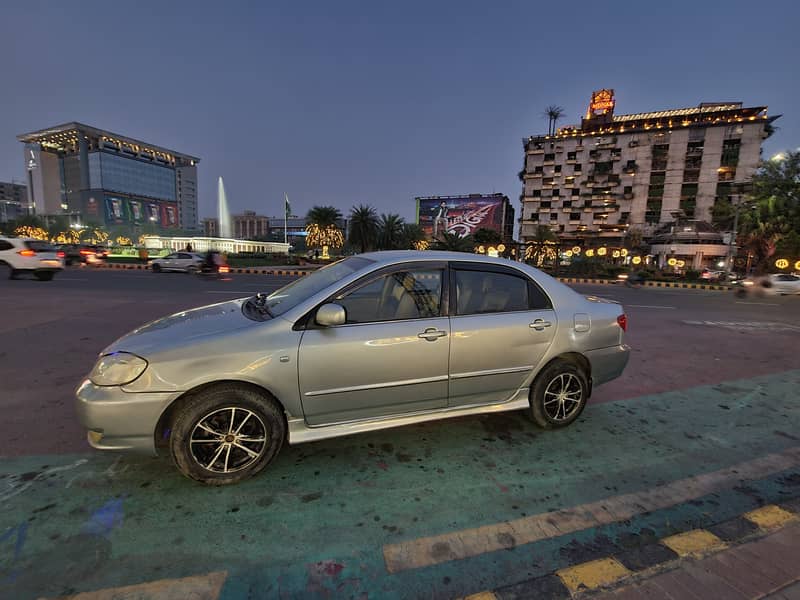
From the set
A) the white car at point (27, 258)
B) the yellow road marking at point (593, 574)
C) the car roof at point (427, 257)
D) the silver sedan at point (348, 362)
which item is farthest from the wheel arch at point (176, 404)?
the white car at point (27, 258)

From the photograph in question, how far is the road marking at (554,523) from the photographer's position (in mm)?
1893

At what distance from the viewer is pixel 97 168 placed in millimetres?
111250

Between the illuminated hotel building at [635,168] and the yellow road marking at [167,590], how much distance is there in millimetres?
74990

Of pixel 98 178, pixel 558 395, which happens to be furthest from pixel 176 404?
pixel 98 178

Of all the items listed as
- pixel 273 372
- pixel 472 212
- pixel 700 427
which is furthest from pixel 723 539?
pixel 472 212

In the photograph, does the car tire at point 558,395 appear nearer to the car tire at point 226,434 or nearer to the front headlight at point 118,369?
the car tire at point 226,434

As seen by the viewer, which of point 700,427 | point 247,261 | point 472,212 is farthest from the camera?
point 472,212

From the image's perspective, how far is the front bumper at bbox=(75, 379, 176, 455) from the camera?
2.20 m

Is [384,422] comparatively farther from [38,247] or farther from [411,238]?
[411,238]

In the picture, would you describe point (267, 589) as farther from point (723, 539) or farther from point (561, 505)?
point (723, 539)

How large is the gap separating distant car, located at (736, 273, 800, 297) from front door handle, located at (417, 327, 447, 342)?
21944 millimetres

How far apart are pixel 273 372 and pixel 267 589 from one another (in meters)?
1.14

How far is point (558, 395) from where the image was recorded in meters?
3.23

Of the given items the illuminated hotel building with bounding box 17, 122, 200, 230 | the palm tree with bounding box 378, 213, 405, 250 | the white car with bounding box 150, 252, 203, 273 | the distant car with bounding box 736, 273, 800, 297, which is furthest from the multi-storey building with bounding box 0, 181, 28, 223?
the distant car with bounding box 736, 273, 800, 297
